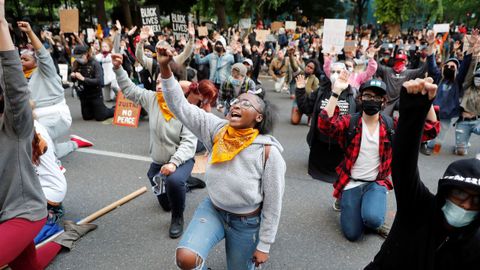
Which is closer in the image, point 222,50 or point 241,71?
point 241,71

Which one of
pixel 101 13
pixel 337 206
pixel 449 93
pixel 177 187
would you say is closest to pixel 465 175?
pixel 177 187

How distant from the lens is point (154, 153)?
379 centimetres

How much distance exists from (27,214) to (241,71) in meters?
4.97

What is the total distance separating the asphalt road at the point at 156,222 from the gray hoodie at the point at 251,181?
3.03ft

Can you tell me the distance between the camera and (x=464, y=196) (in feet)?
5.53

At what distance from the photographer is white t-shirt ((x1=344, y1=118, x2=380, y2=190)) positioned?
3.60 meters

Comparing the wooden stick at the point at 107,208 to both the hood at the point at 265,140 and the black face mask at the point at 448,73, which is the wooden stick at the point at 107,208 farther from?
the black face mask at the point at 448,73

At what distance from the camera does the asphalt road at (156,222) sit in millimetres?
3283

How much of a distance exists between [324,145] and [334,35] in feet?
11.7

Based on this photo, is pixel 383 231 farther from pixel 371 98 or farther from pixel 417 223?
pixel 417 223

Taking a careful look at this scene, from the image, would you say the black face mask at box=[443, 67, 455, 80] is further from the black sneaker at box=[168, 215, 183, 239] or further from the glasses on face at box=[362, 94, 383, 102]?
the black sneaker at box=[168, 215, 183, 239]

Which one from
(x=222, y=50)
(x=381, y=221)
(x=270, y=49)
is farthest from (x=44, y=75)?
(x=270, y=49)

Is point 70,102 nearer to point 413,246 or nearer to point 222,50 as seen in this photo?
point 222,50

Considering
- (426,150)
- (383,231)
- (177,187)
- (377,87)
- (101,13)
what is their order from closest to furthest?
1. (377,87)
2. (177,187)
3. (383,231)
4. (426,150)
5. (101,13)
